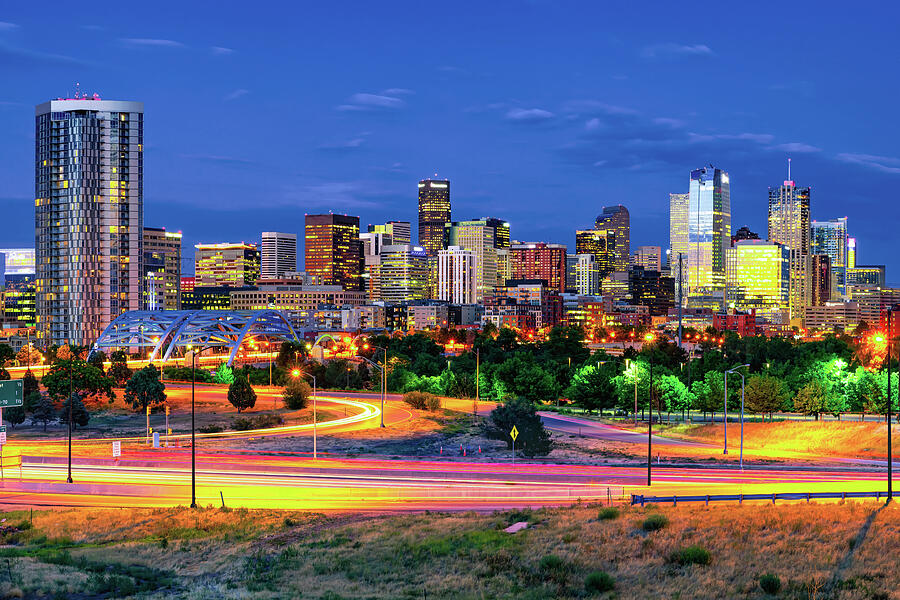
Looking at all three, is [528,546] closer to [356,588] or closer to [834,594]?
[356,588]

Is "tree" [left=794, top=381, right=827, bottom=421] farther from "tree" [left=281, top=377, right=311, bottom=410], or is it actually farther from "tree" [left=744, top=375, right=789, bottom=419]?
"tree" [left=281, top=377, right=311, bottom=410]

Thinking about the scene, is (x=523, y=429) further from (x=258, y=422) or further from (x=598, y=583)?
(x=598, y=583)

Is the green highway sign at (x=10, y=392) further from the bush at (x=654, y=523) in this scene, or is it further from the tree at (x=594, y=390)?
the tree at (x=594, y=390)

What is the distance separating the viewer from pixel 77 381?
9788 centimetres

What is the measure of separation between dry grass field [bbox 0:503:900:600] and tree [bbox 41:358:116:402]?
55725 mm

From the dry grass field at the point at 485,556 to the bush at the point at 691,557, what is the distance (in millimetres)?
34

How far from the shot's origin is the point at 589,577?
29.6 meters

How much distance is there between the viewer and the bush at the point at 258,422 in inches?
3174

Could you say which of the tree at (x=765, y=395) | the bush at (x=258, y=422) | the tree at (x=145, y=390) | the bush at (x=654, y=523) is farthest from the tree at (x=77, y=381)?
the bush at (x=654, y=523)

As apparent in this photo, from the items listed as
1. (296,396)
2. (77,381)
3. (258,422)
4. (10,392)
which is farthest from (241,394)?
(10,392)

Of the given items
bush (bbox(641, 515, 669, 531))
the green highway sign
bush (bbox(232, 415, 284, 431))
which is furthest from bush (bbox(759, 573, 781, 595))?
bush (bbox(232, 415, 284, 431))

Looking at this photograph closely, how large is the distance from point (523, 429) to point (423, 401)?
2857 centimetres

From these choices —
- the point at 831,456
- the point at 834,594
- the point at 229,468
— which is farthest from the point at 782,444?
the point at 834,594

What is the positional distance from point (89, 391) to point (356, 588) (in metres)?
78.6
